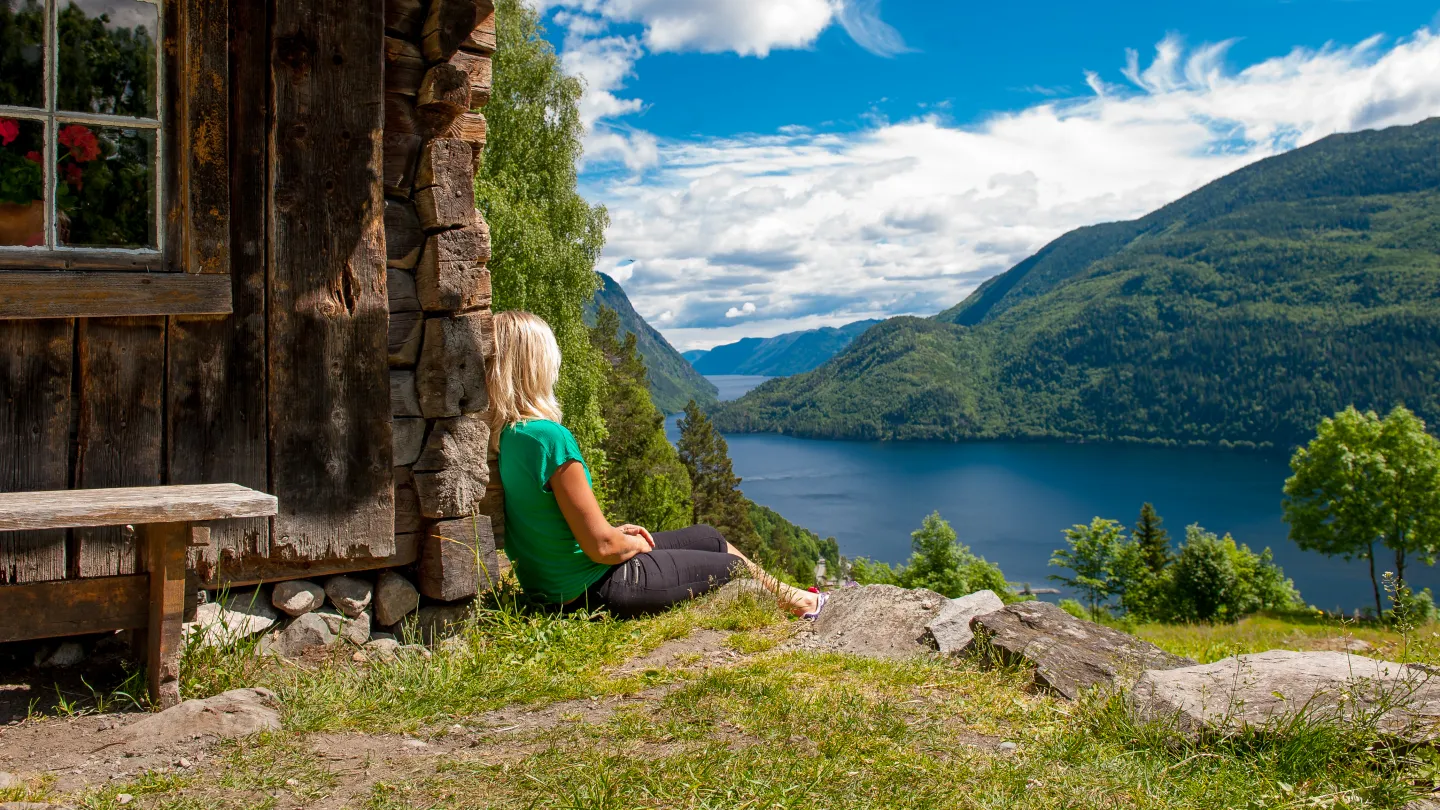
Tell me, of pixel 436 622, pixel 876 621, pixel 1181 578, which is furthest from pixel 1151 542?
pixel 436 622

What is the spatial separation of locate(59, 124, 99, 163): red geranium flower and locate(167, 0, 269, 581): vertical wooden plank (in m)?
0.43

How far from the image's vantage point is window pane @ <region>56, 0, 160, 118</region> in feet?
11.6

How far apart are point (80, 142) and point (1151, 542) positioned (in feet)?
168

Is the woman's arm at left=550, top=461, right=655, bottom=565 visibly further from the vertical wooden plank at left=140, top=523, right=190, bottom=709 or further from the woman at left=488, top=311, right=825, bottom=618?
the vertical wooden plank at left=140, top=523, right=190, bottom=709

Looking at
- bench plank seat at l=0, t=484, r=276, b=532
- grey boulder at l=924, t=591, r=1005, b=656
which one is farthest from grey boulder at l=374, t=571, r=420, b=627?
grey boulder at l=924, t=591, r=1005, b=656

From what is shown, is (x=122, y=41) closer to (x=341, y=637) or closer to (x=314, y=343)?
(x=314, y=343)

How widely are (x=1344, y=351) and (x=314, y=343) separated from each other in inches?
6925

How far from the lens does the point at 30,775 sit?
2658 mm

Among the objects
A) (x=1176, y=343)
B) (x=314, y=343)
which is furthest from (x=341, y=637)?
(x=1176, y=343)

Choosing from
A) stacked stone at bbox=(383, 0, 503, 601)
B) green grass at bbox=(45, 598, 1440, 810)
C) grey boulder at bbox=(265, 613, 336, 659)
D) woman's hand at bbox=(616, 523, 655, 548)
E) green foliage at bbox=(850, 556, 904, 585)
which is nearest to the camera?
green grass at bbox=(45, 598, 1440, 810)

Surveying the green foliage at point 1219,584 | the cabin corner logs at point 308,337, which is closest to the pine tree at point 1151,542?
the green foliage at point 1219,584

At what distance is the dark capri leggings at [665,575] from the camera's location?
15.8 feet

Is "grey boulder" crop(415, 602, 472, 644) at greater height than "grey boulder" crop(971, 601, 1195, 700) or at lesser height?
greater

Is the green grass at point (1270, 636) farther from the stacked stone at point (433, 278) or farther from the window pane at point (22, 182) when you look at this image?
the window pane at point (22, 182)
